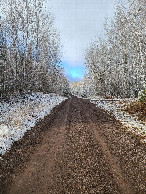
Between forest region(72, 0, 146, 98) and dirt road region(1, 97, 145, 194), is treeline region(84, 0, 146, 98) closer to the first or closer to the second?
forest region(72, 0, 146, 98)

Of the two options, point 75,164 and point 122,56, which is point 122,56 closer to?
point 122,56

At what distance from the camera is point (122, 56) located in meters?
22.2

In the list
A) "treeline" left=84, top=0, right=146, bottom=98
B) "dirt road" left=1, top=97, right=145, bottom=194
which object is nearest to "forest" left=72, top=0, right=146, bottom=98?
"treeline" left=84, top=0, right=146, bottom=98

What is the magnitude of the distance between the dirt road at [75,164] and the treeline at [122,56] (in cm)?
1053

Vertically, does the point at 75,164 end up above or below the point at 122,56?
below

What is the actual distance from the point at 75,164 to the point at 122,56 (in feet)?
68.5

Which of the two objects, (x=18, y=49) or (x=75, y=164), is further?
(x=18, y=49)

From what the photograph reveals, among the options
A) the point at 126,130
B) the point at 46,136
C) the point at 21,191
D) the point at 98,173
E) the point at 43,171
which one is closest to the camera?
the point at 21,191

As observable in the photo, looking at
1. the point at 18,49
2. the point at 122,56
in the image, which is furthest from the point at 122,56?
the point at 18,49

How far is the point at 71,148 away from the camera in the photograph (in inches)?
221

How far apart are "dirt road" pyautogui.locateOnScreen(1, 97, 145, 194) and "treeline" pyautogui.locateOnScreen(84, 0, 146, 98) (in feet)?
34.5

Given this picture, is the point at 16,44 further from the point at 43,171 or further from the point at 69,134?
the point at 43,171

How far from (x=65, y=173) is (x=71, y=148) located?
1.61 meters

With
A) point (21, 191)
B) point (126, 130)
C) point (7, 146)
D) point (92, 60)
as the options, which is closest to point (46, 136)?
point (7, 146)
